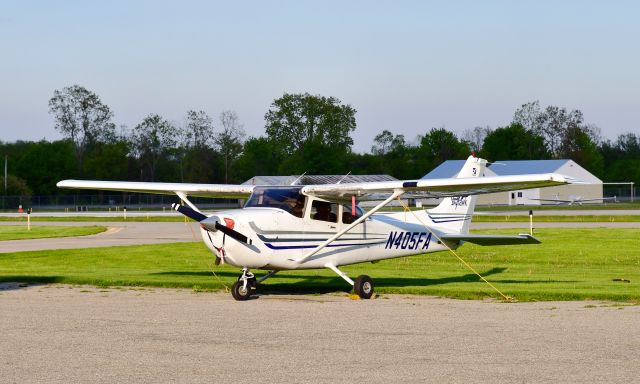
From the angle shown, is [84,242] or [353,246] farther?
[84,242]

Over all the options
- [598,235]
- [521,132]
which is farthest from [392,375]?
[521,132]

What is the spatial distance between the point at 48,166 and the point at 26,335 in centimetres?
11516

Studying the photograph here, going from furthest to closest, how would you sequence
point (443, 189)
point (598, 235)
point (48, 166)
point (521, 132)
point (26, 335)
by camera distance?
point (521, 132) → point (48, 166) → point (598, 235) → point (443, 189) → point (26, 335)

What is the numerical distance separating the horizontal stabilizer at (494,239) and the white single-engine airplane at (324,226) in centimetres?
2

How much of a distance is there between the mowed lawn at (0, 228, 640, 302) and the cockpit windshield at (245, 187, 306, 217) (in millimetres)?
2300

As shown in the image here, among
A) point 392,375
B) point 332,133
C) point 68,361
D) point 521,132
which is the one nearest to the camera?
point 392,375

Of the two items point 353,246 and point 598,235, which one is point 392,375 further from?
point 598,235

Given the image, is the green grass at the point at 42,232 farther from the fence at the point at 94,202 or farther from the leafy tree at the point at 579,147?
the leafy tree at the point at 579,147

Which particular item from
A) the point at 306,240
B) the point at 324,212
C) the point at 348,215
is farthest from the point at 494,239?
the point at 306,240

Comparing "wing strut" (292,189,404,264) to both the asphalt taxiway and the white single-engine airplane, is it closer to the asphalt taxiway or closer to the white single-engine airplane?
the white single-engine airplane

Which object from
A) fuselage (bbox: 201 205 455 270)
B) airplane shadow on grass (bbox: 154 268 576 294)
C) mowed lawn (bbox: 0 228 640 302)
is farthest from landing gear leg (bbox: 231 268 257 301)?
mowed lawn (bbox: 0 228 640 302)

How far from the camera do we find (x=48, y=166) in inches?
4897

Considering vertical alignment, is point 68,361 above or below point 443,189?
below

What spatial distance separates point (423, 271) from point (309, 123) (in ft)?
364
